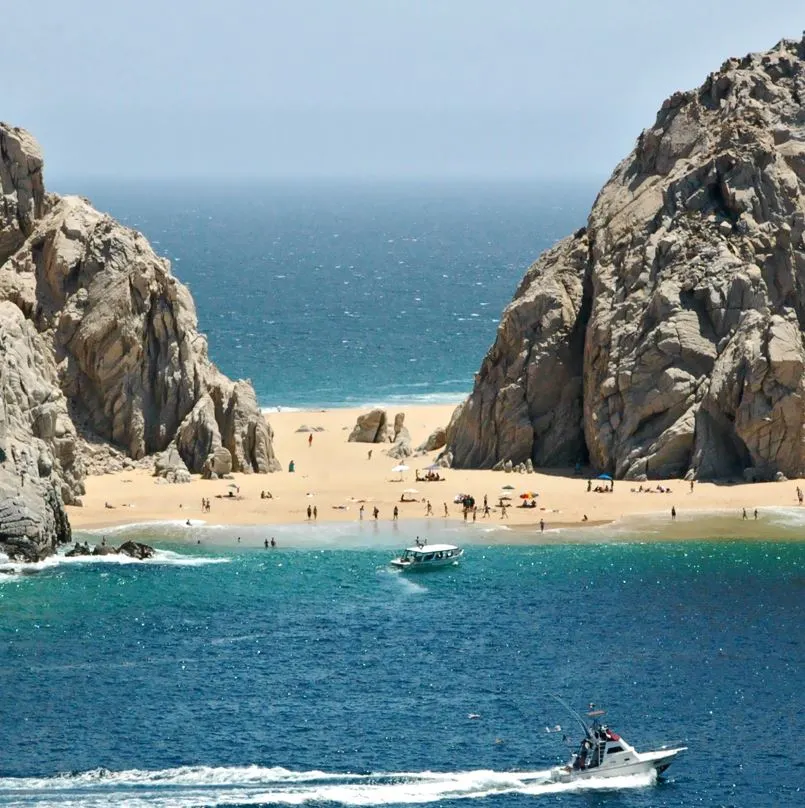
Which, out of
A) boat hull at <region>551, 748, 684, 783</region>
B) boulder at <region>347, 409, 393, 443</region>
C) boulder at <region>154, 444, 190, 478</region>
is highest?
boulder at <region>347, 409, 393, 443</region>

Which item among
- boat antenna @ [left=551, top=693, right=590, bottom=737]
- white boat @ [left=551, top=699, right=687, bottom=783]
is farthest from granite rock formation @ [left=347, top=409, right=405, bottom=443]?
white boat @ [left=551, top=699, right=687, bottom=783]

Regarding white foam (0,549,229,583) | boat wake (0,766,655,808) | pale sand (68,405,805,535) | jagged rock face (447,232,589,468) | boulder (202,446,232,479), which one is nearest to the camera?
boat wake (0,766,655,808)

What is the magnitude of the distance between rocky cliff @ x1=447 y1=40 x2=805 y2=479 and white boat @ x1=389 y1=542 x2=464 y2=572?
19480 mm

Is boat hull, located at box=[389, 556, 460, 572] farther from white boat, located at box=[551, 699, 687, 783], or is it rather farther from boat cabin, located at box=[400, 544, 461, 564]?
white boat, located at box=[551, 699, 687, 783]

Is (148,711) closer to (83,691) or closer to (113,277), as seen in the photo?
(83,691)

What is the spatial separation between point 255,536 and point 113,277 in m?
20.7

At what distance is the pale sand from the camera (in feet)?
363

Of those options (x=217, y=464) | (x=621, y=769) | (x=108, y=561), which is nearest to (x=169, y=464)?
(x=217, y=464)

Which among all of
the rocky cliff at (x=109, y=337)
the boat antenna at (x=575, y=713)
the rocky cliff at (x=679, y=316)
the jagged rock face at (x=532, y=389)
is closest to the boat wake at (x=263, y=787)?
the boat antenna at (x=575, y=713)

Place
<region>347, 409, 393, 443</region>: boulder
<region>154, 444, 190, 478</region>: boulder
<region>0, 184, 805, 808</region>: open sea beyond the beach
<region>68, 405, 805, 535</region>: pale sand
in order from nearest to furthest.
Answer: <region>0, 184, 805, 808</region>: open sea beyond the beach < <region>68, 405, 805, 535</region>: pale sand < <region>154, 444, 190, 478</region>: boulder < <region>347, 409, 393, 443</region>: boulder

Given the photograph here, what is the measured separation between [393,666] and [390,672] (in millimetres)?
832

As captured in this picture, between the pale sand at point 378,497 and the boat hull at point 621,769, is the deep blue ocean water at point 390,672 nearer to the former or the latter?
the boat hull at point 621,769

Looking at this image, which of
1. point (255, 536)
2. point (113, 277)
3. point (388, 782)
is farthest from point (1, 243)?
point (388, 782)

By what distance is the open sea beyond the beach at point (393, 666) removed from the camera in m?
70.4
